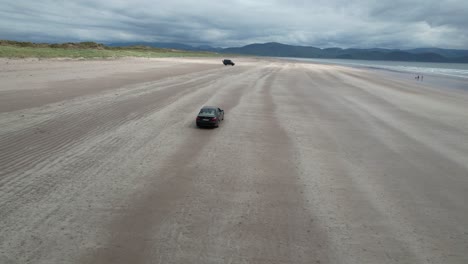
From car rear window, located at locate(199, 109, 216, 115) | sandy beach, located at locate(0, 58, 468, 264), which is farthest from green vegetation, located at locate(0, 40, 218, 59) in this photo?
car rear window, located at locate(199, 109, 216, 115)

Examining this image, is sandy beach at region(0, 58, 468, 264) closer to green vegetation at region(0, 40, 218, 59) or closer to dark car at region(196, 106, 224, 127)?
dark car at region(196, 106, 224, 127)

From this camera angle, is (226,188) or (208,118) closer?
(226,188)

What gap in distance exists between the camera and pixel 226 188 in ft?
30.7

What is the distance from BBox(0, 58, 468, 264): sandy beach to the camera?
656 cm

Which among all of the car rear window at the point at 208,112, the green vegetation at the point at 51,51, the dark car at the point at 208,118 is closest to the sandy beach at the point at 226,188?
the dark car at the point at 208,118

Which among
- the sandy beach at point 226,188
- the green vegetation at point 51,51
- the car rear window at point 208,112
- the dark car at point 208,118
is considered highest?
the green vegetation at point 51,51

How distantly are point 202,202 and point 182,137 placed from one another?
6.25m

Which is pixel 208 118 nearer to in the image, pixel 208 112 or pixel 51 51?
pixel 208 112

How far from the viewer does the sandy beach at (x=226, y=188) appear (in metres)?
6.56

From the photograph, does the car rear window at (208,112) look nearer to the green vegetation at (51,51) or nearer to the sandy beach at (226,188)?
the sandy beach at (226,188)

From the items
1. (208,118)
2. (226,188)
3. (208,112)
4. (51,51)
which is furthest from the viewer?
(51,51)

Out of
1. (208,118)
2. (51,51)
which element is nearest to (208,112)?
(208,118)

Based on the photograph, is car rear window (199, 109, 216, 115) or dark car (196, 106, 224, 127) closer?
dark car (196, 106, 224, 127)

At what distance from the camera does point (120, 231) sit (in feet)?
22.7
